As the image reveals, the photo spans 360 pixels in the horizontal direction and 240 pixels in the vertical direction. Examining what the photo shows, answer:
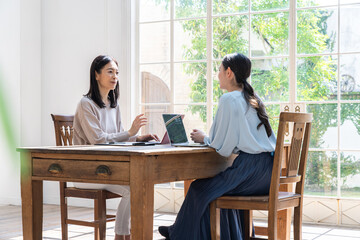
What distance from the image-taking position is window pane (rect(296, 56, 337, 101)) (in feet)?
15.1

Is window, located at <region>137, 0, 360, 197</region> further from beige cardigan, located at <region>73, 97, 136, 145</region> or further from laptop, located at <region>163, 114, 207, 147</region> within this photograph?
laptop, located at <region>163, 114, 207, 147</region>

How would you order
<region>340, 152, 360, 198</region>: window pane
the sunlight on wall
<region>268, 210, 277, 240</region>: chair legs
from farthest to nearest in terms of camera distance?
<region>340, 152, 360, 198</region>: window pane < <region>268, 210, 277, 240</region>: chair legs < the sunlight on wall

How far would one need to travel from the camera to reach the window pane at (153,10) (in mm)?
5422

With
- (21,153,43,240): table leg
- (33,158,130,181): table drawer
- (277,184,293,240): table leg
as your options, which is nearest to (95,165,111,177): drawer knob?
(33,158,130,181): table drawer

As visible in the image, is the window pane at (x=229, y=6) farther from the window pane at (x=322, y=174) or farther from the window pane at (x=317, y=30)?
the window pane at (x=322, y=174)

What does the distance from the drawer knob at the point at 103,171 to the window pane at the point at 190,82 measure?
9.74 feet

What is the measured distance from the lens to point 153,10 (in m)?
5.49

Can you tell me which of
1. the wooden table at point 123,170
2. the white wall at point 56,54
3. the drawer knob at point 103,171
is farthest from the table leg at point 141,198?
the white wall at point 56,54

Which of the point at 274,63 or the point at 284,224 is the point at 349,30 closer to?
the point at 274,63

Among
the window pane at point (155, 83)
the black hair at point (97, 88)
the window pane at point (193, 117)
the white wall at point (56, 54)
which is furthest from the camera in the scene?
the white wall at point (56, 54)

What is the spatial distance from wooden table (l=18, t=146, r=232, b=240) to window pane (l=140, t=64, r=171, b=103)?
2.61 metres

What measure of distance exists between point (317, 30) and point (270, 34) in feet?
1.48

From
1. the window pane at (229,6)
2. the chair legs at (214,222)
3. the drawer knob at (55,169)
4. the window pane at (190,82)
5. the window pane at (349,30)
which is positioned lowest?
the chair legs at (214,222)

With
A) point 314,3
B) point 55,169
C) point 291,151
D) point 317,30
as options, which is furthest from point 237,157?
point 314,3
